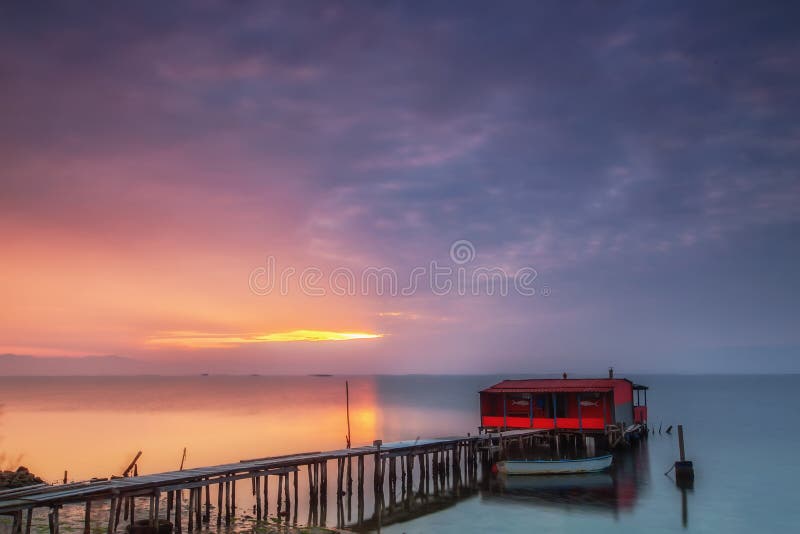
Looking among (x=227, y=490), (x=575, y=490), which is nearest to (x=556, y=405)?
(x=575, y=490)

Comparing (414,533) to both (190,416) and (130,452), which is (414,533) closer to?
(130,452)

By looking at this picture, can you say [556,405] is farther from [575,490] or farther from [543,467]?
[575,490]

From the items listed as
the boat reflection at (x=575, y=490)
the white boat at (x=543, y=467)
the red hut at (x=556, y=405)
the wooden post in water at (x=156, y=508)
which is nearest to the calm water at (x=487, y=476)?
the boat reflection at (x=575, y=490)

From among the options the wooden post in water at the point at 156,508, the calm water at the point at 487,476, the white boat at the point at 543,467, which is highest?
the wooden post in water at the point at 156,508

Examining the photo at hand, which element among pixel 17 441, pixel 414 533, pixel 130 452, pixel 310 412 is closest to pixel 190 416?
pixel 310 412

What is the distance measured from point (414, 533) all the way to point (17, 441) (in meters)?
52.5

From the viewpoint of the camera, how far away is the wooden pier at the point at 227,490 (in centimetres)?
1861

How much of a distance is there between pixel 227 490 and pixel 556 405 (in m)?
25.3

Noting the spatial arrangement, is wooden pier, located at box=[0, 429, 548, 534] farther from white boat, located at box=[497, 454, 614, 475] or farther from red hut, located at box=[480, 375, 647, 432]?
white boat, located at box=[497, 454, 614, 475]

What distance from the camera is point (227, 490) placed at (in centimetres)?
2355

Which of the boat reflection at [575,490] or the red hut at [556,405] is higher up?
the red hut at [556,405]

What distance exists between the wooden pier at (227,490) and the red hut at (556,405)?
167 centimetres

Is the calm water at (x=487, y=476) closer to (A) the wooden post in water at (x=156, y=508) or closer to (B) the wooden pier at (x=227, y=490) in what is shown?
(B) the wooden pier at (x=227, y=490)

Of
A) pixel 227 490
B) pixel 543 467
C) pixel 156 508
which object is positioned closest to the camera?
pixel 156 508
